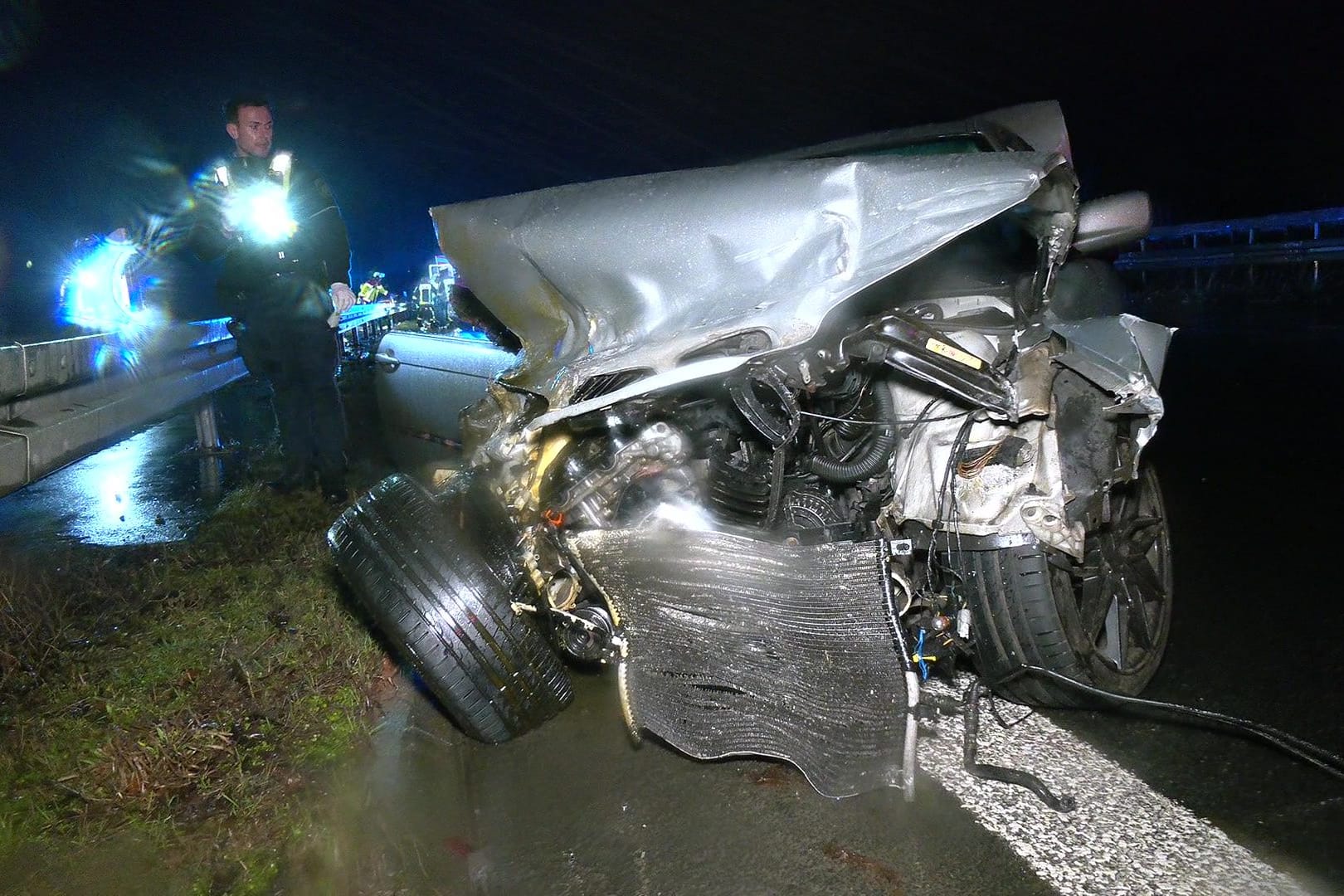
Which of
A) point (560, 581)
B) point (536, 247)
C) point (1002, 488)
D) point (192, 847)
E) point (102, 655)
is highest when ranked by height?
point (536, 247)

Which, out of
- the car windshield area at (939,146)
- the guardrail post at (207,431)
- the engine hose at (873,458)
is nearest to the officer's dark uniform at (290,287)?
the guardrail post at (207,431)

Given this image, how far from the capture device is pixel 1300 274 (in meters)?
14.4

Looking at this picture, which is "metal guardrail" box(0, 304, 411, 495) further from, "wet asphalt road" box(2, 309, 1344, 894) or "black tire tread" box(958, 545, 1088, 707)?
"black tire tread" box(958, 545, 1088, 707)

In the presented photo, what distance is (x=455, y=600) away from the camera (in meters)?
2.74

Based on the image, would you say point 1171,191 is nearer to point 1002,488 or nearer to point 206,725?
point 1002,488

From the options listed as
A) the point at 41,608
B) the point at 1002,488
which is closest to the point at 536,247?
the point at 1002,488

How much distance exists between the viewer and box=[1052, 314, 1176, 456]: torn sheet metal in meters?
2.60

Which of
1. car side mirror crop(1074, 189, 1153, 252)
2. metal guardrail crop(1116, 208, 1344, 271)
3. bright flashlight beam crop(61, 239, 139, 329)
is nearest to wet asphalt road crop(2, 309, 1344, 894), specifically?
car side mirror crop(1074, 189, 1153, 252)

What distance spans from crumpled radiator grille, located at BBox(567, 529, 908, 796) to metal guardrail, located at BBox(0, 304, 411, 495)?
2.41m

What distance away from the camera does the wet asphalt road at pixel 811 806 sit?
2.33m

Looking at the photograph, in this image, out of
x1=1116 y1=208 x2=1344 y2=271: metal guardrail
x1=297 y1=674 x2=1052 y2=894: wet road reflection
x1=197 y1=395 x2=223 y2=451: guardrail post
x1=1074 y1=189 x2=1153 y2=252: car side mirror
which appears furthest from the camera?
x1=1116 y1=208 x2=1344 y2=271: metal guardrail

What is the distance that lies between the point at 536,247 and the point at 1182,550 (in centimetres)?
371

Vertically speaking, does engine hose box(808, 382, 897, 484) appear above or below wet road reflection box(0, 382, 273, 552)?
above

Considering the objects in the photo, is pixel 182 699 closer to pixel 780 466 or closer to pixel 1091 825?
pixel 780 466
